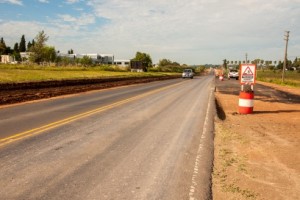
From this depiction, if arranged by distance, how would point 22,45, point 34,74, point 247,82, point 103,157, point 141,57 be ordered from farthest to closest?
point 22,45 < point 141,57 < point 34,74 < point 247,82 < point 103,157

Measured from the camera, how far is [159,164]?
679 cm

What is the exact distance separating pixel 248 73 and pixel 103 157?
34.3 ft

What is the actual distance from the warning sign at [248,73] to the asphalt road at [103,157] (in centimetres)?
445

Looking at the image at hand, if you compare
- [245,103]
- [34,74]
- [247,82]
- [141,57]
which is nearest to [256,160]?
[245,103]

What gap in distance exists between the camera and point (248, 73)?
51.6 ft

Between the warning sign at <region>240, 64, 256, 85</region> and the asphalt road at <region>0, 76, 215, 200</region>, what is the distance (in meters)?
4.45

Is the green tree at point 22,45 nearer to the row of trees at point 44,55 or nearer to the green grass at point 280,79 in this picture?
the row of trees at point 44,55

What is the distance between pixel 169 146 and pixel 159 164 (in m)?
1.60

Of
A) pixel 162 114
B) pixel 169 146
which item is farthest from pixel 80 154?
pixel 162 114

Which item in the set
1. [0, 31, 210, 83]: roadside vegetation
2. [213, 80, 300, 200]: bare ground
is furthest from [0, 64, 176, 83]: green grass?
[213, 80, 300, 200]: bare ground

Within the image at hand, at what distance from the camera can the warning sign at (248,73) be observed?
15609mm

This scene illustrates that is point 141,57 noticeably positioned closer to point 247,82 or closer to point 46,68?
point 46,68

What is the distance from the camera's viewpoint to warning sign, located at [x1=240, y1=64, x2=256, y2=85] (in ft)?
51.2

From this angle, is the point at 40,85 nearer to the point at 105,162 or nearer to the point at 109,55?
the point at 105,162
